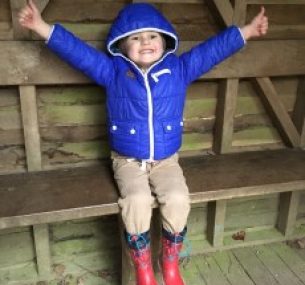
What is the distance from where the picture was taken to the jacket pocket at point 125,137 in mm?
1941

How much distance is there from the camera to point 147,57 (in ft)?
6.21

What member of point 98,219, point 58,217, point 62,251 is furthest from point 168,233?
point 62,251

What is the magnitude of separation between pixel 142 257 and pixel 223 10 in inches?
53.7

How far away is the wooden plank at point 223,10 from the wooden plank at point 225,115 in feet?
1.15

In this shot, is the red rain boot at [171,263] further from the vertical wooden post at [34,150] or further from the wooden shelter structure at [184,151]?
the vertical wooden post at [34,150]

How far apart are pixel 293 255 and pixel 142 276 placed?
54.2 inches

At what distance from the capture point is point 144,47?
188 centimetres

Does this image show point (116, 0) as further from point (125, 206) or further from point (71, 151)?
point (125, 206)

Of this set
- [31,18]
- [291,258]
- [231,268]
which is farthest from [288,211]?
[31,18]

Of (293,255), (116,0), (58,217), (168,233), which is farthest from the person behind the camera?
(293,255)

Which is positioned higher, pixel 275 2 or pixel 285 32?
pixel 275 2

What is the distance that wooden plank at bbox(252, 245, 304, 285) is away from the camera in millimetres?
2535

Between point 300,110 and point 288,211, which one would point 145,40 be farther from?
point 288,211

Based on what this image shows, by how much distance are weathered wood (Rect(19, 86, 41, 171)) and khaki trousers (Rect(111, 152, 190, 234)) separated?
52cm
